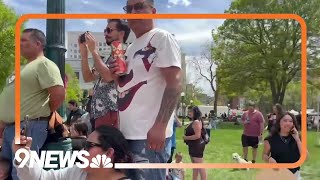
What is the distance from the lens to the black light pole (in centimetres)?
163

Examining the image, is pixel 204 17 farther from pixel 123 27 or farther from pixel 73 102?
pixel 73 102

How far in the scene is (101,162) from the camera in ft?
5.61

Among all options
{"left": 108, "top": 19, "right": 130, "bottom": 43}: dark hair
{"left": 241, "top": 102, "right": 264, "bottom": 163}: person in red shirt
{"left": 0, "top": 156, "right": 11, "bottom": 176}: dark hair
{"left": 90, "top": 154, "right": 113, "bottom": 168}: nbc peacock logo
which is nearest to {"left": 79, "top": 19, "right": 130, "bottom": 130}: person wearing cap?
{"left": 108, "top": 19, "right": 130, "bottom": 43}: dark hair

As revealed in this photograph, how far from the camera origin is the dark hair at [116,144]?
1.69 metres

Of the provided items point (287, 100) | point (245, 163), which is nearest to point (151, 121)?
point (245, 163)

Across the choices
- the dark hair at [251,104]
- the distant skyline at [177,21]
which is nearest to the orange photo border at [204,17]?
the distant skyline at [177,21]

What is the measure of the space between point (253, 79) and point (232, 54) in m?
0.11

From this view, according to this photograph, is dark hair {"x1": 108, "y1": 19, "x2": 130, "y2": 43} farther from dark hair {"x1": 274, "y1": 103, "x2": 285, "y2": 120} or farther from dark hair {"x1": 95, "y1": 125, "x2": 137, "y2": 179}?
dark hair {"x1": 274, "y1": 103, "x2": 285, "y2": 120}

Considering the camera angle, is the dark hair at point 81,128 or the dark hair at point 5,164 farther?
the dark hair at point 5,164

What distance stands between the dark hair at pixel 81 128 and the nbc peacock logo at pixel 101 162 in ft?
0.32

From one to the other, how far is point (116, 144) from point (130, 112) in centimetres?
11

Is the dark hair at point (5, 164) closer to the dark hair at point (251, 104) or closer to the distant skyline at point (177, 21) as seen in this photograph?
the distant skyline at point (177, 21)

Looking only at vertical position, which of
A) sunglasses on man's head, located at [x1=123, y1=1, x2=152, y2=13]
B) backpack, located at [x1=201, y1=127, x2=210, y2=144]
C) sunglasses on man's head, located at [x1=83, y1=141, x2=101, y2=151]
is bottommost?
sunglasses on man's head, located at [x1=83, y1=141, x2=101, y2=151]

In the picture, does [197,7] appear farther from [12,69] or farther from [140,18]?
[12,69]
